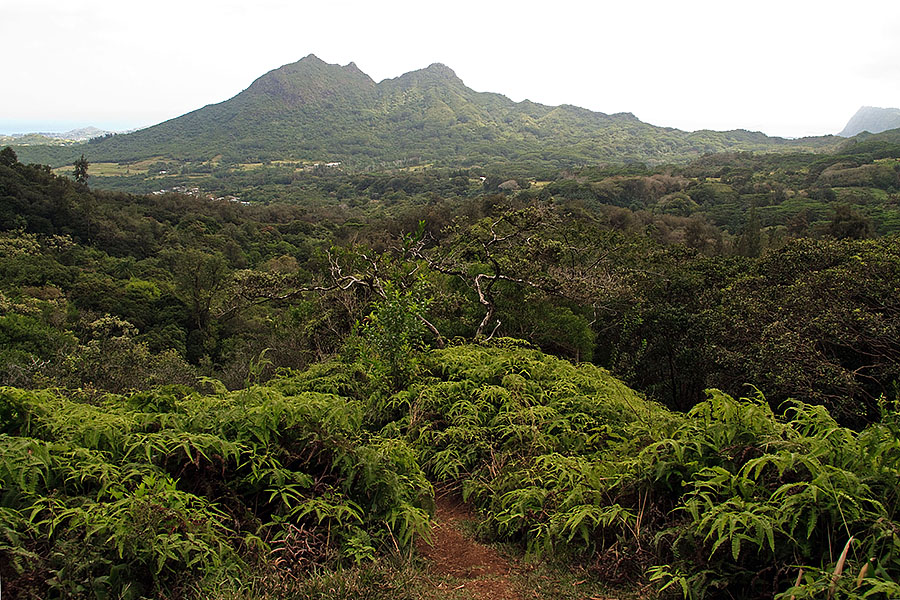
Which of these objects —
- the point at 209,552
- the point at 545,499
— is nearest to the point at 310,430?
the point at 209,552

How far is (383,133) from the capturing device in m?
165

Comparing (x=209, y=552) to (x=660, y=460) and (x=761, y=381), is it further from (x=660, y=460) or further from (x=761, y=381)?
(x=761, y=381)

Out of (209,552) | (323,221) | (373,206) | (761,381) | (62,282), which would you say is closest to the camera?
(209,552)

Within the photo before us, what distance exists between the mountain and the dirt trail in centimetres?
12691

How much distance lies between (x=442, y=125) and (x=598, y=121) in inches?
2407

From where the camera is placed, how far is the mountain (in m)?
139

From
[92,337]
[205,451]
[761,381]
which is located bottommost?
[92,337]

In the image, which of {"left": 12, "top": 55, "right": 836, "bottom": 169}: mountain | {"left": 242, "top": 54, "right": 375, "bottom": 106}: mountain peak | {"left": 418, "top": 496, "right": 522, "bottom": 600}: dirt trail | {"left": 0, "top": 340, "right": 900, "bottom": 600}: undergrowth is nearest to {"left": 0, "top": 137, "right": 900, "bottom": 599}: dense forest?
{"left": 0, "top": 340, "right": 900, "bottom": 600}: undergrowth

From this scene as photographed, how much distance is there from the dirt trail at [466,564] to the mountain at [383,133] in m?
127

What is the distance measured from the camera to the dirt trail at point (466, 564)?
120 inches

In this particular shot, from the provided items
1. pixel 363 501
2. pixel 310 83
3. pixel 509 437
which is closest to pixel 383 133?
pixel 310 83

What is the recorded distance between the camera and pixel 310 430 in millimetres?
3619

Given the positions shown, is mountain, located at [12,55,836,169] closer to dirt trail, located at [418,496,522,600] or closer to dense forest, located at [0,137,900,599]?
dense forest, located at [0,137,900,599]

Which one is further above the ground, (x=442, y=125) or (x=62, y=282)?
(x=442, y=125)
